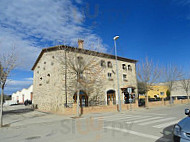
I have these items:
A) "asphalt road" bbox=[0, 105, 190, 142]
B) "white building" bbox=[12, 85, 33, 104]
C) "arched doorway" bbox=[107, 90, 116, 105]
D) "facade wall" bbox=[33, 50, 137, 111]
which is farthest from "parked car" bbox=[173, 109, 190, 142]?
"white building" bbox=[12, 85, 33, 104]

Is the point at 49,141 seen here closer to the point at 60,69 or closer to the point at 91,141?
the point at 91,141

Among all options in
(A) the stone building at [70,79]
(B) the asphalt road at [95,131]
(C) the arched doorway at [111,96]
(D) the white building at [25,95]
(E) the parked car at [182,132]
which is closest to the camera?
(E) the parked car at [182,132]

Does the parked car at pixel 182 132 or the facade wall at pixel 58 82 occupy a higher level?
the facade wall at pixel 58 82

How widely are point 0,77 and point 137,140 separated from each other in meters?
9.83

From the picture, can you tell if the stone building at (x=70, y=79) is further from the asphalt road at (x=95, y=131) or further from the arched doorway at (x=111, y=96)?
the asphalt road at (x=95, y=131)

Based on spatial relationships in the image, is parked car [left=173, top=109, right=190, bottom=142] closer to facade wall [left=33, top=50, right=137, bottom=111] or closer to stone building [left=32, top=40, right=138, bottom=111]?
stone building [left=32, top=40, right=138, bottom=111]

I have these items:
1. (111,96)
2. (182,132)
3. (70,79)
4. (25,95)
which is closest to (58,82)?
(70,79)

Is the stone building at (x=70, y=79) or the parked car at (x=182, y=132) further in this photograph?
the stone building at (x=70, y=79)

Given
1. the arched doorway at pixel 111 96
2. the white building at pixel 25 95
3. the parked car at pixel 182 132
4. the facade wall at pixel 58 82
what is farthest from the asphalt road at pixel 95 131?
the white building at pixel 25 95

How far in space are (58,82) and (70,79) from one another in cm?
154

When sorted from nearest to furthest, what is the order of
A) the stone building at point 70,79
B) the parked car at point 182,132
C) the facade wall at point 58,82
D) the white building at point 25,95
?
1. the parked car at point 182,132
2. the stone building at point 70,79
3. the facade wall at point 58,82
4. the white building at point 25,95

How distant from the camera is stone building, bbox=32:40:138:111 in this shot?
16.6 m

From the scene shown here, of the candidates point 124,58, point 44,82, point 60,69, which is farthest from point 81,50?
point 124,58

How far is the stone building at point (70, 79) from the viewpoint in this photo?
54.4 ft
